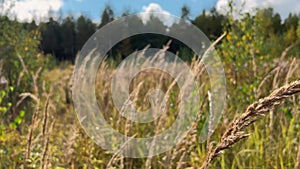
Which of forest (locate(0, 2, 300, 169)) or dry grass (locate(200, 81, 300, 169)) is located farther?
forest (locate(0, 2, 300, 169))

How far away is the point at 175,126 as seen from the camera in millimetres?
2559

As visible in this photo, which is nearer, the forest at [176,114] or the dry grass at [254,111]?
the dry grass at [254,111]

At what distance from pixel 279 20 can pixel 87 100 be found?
21.2 meters

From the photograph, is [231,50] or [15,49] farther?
[15,49]

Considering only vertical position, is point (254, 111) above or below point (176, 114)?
below

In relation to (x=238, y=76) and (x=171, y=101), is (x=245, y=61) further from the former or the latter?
(x=171, y=101)

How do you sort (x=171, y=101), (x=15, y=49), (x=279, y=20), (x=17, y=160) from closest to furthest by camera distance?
(x=17, y=160), (x=171, y=101), (x=15, y=49), (x=279, y=20)

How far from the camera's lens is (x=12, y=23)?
4.61 metres

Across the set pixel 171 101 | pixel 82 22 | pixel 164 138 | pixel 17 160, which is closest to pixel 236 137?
pixel 17 160

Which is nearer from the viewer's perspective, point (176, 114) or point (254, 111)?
point (254, 111)

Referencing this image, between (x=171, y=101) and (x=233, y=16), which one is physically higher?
(x=233, y=16)

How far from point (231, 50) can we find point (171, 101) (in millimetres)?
1333

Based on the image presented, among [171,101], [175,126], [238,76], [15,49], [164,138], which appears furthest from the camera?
[15,49]

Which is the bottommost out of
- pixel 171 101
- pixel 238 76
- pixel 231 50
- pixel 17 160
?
pixel 17 160
